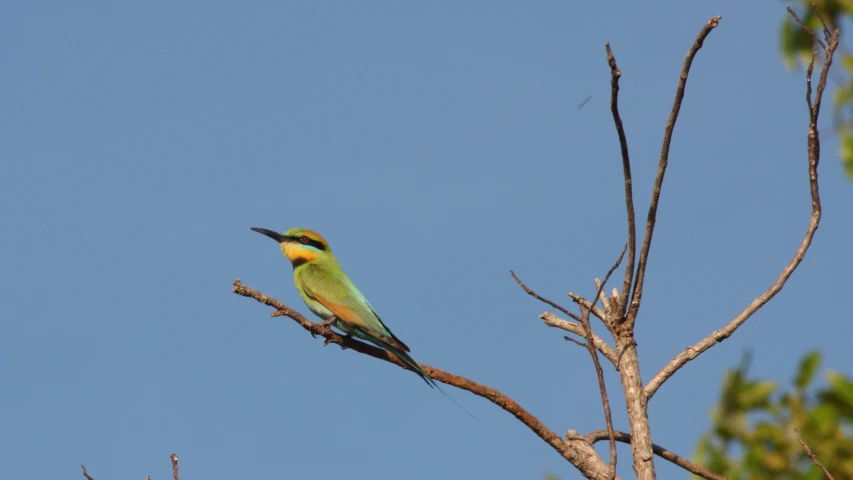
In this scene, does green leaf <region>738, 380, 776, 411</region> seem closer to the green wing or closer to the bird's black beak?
the green wing

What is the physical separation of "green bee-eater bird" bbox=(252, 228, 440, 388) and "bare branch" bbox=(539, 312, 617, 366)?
1.87 ft

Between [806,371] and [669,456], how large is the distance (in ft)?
11.0

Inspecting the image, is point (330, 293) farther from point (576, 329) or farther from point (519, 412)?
point (519, 412)

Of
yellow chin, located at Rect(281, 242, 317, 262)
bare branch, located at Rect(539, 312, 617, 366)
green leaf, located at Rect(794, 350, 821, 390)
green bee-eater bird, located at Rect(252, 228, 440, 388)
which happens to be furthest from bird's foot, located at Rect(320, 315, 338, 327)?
green leaf, located at Rect(794, 350, 821, 390)

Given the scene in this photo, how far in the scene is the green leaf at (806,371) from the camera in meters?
6.24

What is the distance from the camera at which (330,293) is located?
5.68m

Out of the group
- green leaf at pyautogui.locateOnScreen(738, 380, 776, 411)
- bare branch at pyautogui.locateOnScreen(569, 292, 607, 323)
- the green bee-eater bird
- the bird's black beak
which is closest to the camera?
bare branch at pyautogui.locateOnScreen(569, 292, 607, 323)

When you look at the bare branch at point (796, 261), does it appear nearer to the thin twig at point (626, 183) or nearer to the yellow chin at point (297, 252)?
the thin twig at point (626, 183)

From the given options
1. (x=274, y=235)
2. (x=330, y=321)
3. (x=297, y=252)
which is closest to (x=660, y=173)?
(x=330, y=321)

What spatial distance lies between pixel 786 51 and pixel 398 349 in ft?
21.3

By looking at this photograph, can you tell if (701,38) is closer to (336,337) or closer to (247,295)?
(247,295)

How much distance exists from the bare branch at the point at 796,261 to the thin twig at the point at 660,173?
0.69ft

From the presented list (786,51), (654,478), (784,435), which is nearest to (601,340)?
(654,478)

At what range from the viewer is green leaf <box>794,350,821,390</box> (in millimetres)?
6238
